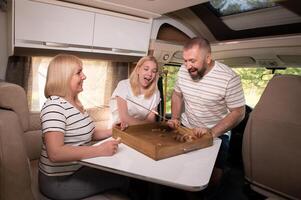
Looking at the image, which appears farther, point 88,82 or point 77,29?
point 88,82

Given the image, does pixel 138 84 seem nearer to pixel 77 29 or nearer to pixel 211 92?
pixel 211 92

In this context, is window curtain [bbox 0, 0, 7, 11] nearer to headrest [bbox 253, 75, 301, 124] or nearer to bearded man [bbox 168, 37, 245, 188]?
bearded man [bbox 168, 37, 245, 188]

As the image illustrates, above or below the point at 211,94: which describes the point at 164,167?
below

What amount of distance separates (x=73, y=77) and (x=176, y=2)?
1260 mm

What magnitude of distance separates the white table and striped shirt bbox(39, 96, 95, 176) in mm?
170

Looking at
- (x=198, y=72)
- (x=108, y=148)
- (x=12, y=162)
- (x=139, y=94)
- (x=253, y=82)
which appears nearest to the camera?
(x=12, y=162)

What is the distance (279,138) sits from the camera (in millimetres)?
1465

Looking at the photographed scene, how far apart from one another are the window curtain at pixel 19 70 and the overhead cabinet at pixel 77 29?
47 cm

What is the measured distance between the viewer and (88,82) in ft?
9.99

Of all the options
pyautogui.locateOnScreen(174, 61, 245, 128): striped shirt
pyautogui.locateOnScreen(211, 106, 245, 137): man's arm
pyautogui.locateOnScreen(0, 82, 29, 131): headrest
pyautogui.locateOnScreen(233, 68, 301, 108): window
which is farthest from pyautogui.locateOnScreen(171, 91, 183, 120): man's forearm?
pyautogui.locateOnScreen(233, 68, 301, 108): window

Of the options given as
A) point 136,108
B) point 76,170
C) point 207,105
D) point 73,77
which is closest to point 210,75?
point 207,105

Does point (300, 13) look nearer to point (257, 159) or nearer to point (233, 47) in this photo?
point (233, 47)

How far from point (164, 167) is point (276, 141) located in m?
0.73

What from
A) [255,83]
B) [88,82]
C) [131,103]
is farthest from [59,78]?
[255,83]
